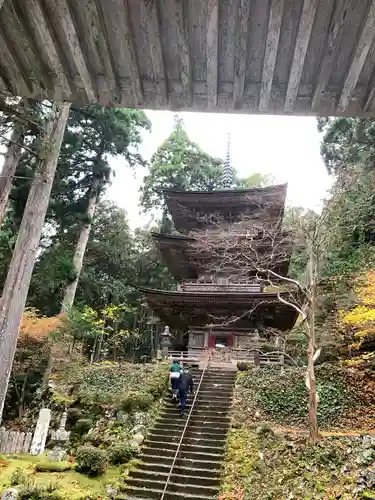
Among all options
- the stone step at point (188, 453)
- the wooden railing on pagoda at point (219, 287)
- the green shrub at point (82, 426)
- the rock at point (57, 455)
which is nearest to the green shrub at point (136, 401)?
the green shrub at point (82, 426)

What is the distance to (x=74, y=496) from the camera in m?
7.20

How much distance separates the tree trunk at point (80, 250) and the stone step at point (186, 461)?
33.7ft

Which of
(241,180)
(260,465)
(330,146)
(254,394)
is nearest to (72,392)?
(254,394)

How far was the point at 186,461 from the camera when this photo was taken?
9.35 meters

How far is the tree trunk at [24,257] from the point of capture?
22.7ft

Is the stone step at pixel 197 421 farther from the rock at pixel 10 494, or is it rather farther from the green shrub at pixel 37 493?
the rock at pixel 10 494

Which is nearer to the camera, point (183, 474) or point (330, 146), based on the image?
point (183, 474)

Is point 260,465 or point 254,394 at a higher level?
point 254,394

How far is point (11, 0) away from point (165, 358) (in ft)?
51.1

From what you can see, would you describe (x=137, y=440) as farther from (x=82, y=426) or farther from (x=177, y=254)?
(x=177, y=254)

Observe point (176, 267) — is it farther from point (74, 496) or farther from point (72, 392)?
point (74, 496)

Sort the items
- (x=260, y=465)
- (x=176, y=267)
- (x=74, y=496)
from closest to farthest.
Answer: (x=74, y=496), (x=260, y=465), (x=176, y=267)

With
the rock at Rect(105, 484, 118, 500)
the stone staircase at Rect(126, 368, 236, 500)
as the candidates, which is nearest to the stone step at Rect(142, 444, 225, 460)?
the stone staircase at Rect(126, 368, 236, 500)

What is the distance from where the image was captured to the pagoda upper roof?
65.6 feet
